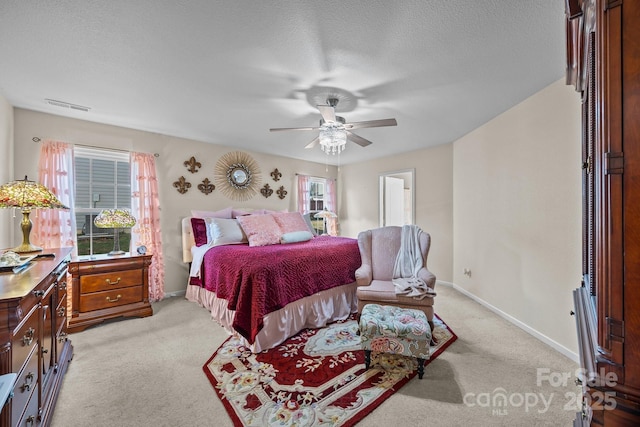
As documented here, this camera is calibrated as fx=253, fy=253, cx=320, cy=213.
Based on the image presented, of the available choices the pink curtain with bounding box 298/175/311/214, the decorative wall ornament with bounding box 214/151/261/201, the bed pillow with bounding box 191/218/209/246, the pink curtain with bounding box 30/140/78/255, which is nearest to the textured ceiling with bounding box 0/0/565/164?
the pink curtain with bounding box 30/140/78/255

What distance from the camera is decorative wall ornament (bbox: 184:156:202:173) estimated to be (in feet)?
12.9

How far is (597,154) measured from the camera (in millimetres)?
671

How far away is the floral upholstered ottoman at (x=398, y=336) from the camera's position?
183 centimetres

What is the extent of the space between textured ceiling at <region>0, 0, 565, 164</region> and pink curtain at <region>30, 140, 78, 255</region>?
471 mm

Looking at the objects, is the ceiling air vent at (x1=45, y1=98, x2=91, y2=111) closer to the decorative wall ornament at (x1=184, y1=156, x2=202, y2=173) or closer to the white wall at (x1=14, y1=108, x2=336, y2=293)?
the white wall at (x1=14, y1=108, x2=336, y2=293)

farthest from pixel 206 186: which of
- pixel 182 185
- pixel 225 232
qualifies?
pixel 225 232

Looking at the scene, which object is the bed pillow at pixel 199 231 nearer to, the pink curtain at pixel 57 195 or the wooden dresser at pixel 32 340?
the pink curtain at pixel 57 195

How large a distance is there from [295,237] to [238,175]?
1.78m

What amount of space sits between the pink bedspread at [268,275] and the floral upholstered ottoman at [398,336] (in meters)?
0.84

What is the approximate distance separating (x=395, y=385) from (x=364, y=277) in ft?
3.32

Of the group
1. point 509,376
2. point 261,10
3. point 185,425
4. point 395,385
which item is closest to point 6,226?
point 185,425

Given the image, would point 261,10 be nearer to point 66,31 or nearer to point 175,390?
point 66,31

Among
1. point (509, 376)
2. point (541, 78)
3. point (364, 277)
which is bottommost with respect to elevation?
point (509, 376)

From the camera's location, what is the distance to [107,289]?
2.83 m
